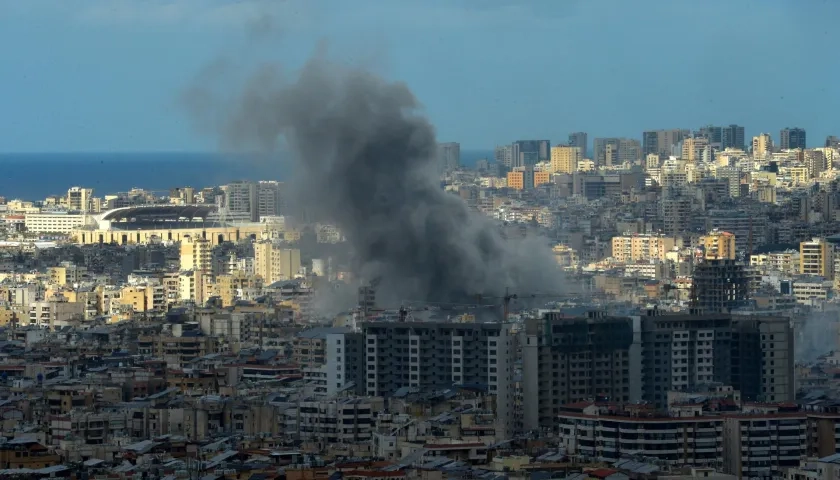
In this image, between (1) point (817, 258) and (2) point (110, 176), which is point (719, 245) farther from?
(2) point (110, 176)

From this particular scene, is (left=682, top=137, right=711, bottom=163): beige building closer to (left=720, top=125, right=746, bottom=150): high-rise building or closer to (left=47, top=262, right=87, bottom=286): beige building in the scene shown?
(left=720, top=125, right=746, bottom=150): high-rise building

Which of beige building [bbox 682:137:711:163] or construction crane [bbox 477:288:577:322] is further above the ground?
beige building [bbox 682:137:711:163]

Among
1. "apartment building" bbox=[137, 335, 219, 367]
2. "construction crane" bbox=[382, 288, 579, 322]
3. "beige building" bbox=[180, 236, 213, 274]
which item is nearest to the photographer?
"apartment building" bbox=[137, 335, 219, 367]

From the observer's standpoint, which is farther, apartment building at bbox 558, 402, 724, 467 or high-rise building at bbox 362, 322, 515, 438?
high-rise building at bbox 362, 322, 515, 438

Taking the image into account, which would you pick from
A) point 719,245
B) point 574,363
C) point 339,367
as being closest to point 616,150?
point 719,245

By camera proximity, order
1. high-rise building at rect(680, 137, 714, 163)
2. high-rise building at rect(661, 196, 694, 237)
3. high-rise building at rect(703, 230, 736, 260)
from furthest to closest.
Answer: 1. high-rise building at rect(680, 137, 714, 163)
2. high-rise building at rect(661, 196, 694, 237)
3. high-rise building at rect(703, 230, 736, 260)

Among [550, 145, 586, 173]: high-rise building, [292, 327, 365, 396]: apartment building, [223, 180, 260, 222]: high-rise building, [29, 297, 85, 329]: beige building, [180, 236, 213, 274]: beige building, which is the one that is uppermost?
[550, 145, 586, 173]: high-rise building

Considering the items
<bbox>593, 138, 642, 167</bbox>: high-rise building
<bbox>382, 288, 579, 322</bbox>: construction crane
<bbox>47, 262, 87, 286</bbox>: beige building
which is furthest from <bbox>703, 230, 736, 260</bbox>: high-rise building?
<bbox>593, 138, 642, 167</bbox>: high-rise building
